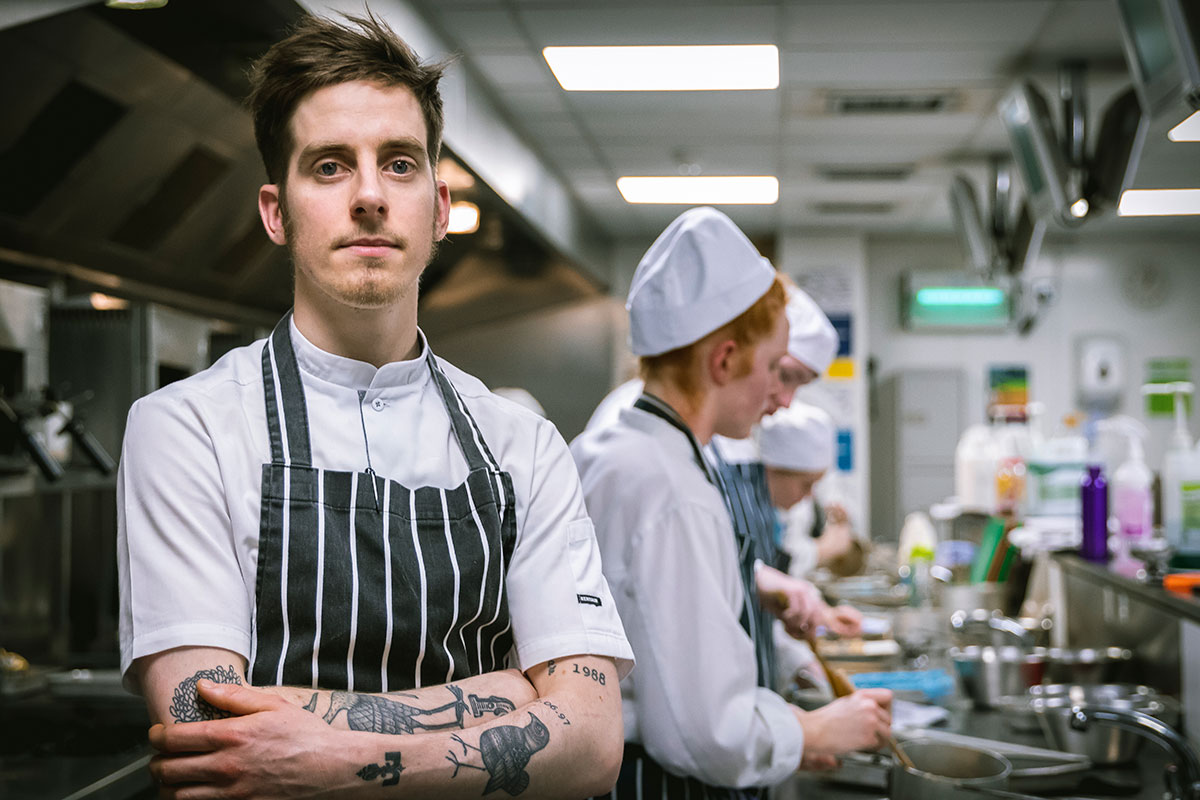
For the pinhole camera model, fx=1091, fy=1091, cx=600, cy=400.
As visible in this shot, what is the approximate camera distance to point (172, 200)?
3432mm

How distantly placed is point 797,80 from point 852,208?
9.87 feet

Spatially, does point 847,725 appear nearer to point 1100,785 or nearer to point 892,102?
point 1100,785

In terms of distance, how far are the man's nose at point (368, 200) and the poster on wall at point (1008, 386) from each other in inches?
318

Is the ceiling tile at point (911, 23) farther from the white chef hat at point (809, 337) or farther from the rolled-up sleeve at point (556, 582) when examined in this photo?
the rolled-up sleeve at point (556, 582)

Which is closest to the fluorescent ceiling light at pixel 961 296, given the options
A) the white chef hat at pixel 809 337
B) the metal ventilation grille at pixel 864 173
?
the metal ventilation grille at pixel 864 173

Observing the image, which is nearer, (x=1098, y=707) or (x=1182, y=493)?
(x=1098, y=707)

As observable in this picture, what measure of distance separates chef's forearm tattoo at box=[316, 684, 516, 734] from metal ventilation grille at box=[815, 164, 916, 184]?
220 inches

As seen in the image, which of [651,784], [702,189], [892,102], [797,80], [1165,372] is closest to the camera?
[651,784]

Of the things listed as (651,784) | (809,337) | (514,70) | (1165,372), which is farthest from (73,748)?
(1165,372)

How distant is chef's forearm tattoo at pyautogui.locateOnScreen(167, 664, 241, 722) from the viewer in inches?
38.4

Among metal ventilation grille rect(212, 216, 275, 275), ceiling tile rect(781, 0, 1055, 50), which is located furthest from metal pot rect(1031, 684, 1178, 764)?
metal ventilation grille rect(212, 216, 275, 275)

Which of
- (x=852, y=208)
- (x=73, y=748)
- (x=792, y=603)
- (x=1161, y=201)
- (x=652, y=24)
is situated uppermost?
(x=852, y=208)

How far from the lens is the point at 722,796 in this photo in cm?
165

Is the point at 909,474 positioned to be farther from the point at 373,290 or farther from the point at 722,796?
the point at 373,290
